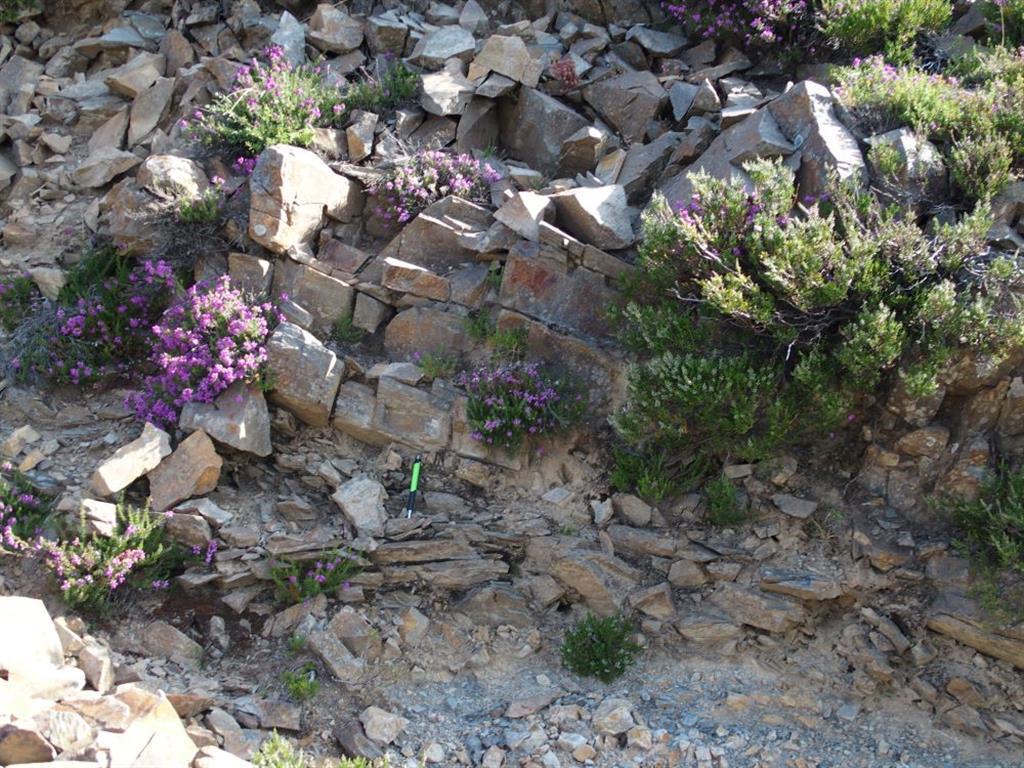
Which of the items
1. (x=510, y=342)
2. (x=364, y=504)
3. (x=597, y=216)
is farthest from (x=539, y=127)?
(x=364, y=504)

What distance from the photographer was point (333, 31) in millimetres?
10539

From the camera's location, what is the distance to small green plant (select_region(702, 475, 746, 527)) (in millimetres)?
7531

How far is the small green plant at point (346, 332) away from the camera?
28.4ft

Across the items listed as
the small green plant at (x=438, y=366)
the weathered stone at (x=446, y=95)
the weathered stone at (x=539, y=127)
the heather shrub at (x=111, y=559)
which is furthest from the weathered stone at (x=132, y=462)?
Answer: the weathered stone at (x=539, y=127)

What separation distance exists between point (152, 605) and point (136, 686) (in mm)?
905

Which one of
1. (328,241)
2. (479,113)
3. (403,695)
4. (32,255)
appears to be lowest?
(403,695)

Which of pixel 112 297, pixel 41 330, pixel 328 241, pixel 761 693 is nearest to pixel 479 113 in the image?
pixel 328 241

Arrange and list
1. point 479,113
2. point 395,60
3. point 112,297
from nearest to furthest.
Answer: point 112,297 < point 479,113 < point 395,60

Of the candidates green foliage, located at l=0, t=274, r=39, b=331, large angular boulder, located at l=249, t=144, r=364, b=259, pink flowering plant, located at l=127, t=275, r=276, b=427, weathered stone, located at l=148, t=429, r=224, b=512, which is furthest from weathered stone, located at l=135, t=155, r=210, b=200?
weathered stone, located at l=148, t=429, r=224, b=512

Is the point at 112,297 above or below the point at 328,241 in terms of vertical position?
below

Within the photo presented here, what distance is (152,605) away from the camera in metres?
7.51

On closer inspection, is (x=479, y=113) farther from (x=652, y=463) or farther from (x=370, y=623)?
(x=370, y=623)

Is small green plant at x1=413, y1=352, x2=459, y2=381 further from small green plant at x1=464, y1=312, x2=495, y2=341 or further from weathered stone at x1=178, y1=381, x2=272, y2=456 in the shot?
weathered stone at x1=178, y1=381, x2=272, y2=456

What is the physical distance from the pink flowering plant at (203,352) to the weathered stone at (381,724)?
2660 mm
